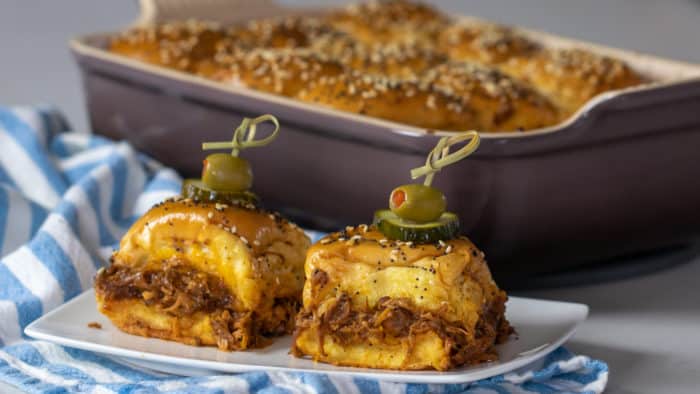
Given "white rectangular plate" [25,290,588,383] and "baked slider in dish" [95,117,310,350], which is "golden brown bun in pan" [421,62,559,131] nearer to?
"white rectangular plate" [25,290,588,383]

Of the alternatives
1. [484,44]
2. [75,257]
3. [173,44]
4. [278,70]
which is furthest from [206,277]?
[484,44]

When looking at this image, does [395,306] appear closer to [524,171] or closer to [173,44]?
[524,171]

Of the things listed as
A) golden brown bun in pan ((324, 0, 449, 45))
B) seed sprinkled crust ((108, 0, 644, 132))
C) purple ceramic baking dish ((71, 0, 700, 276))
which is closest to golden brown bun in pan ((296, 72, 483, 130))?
seed sprinkled crust ((108, 0, 644, 132))

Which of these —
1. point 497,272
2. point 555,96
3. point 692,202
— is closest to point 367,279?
point 497,272

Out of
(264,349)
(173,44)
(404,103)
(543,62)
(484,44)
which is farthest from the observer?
(484,44)

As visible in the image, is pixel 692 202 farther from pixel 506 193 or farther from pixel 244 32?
pixel 244 32

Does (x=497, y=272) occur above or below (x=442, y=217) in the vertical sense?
below

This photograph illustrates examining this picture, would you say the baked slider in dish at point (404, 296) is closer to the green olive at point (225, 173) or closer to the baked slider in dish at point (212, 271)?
the baked slider in dish at point (212, 271)
